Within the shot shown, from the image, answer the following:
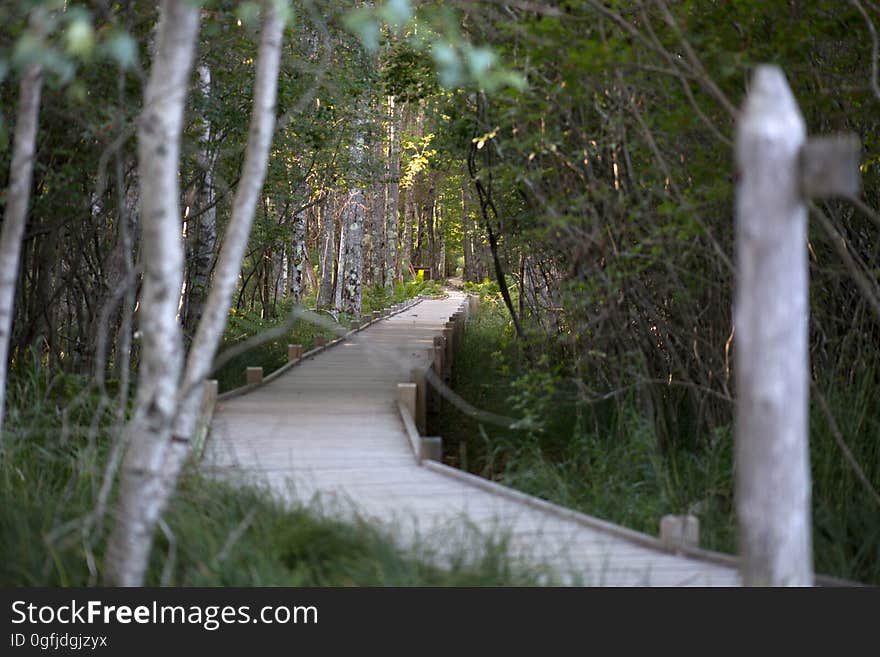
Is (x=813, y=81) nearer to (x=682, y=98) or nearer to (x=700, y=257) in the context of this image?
(x=682, y=98)

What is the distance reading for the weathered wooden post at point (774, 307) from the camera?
11.1ft

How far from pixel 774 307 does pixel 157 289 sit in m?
2.40

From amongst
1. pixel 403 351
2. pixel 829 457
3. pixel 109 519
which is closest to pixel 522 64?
pixel 829 457

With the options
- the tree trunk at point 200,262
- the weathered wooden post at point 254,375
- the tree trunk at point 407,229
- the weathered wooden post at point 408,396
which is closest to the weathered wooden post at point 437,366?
the weathered wooden post at point 254,375

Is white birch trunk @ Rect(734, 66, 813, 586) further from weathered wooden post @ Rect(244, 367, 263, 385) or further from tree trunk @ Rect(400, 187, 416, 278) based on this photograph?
tree trunk @ Rect(400, 187, 416, 278)

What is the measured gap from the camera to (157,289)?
4336 millimetres

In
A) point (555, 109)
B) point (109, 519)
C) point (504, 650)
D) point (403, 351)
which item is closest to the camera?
point (504, 650)

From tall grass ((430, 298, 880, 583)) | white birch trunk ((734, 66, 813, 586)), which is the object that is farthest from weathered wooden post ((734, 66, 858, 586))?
tall grass ((430, 298, 880, 583))

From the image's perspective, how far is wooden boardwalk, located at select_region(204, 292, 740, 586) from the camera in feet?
17.6

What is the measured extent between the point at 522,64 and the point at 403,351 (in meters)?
9.02

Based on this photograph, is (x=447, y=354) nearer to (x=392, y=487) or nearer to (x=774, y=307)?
(x=392, y=487)

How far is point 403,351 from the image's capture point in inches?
654

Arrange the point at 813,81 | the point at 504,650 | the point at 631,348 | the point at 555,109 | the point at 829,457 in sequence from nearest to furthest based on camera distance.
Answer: the point at 504,650 → the point at 829,457 → the point at 813,81 → the point at 555,109 → the point at 631,348

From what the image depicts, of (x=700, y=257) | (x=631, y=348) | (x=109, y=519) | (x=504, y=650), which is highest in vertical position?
(x=700, y=257)
